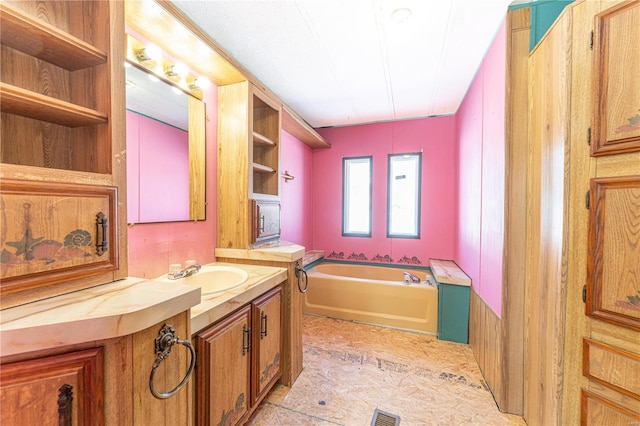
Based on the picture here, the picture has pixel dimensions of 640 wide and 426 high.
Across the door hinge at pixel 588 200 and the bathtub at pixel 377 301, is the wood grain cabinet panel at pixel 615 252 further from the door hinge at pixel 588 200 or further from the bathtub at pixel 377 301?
the bathtub at pixel 377 301

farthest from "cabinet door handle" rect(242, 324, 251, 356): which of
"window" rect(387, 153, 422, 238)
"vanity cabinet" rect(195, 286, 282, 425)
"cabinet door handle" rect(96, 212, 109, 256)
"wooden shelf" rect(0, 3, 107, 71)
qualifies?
"window" rect(387, 153, 422, 238)

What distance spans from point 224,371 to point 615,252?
1.80 metres

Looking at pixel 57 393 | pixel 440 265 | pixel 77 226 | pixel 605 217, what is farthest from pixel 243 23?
pixel 440 265

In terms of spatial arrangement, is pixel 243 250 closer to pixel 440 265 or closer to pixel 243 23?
pixel 243 23

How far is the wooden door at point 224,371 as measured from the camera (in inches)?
44.6

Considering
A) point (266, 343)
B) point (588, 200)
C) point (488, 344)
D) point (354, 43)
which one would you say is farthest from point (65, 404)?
point (488, 344)

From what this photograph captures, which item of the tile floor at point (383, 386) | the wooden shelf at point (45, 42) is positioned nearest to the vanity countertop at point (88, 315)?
the wooden shelf at point (45, 42)

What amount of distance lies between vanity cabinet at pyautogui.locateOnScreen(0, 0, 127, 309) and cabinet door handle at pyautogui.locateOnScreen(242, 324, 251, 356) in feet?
2.18

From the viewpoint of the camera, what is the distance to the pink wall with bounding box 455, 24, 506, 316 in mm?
A: 1694

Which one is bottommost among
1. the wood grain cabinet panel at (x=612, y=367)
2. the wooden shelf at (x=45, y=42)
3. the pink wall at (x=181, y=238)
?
the wood grain cabinet panel at (x=612, y=367)

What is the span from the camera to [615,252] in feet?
3.27

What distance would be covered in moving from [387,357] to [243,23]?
9.26 feet

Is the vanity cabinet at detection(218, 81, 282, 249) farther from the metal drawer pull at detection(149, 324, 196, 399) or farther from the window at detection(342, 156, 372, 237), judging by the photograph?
the window at detection(342, 156, 372, 237)

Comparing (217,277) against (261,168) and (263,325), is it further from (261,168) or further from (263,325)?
(261,168)
